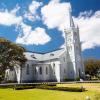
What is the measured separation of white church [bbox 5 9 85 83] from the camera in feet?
239

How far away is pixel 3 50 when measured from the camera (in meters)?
56.3

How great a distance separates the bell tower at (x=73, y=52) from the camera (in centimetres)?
7368

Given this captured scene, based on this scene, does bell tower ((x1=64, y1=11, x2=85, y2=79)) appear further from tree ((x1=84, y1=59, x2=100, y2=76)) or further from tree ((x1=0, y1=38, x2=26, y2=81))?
tree ((x1=0, y1=38, x2=26, y2=81))

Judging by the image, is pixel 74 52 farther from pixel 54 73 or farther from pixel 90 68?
pixel 90 68

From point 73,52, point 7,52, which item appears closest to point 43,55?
point 73,52

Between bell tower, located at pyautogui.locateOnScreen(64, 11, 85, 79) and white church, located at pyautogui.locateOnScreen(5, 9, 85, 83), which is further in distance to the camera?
bell tower, located at pyautogui.locateOnScreen(64, 11, 85, 79)

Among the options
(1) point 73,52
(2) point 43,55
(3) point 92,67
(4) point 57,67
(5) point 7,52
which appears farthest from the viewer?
(3) point 92,67

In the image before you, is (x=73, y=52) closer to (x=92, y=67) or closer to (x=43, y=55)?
(x=43, y=55)

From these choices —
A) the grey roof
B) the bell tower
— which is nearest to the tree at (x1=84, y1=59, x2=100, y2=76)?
the bell tower

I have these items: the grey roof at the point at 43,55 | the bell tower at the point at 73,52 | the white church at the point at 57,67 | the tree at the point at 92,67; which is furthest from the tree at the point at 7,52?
the tree at the point at 92,67

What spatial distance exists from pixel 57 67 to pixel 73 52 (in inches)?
339

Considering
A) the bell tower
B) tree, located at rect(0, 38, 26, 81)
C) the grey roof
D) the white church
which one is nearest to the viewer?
tree, located at rect(0, 38, 26, 81)

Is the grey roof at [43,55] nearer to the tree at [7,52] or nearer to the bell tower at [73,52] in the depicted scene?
the bell tower at [73,52]

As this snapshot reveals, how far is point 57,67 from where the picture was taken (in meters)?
72.8
